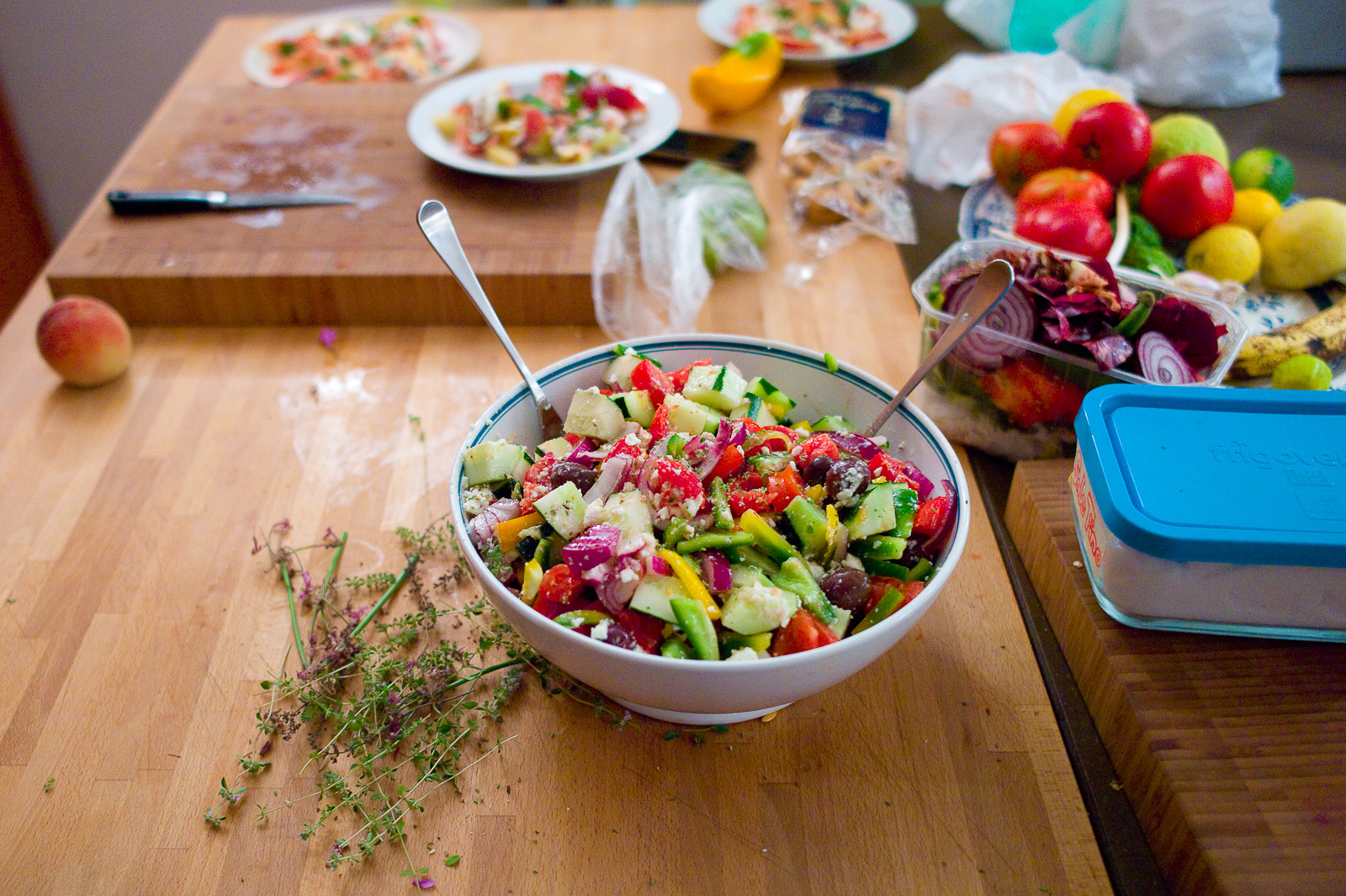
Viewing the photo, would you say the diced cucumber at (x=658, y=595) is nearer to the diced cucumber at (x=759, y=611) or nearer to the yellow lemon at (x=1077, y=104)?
the diced cucumber at (x=759, y=611)

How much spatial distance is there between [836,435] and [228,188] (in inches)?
59.7

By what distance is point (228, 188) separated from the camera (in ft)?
6.17

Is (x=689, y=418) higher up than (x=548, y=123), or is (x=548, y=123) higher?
(x=689, y=418)

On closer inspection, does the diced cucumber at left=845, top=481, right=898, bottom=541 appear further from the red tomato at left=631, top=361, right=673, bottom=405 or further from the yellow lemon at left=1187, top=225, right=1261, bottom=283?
the yellow lemon at left=1187, top=225, right=1261, bottom=283

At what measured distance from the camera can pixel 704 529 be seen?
3.13 feet

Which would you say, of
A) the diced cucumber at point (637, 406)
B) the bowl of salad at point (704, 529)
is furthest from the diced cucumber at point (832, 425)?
the diced cucumber at point (637, 406)

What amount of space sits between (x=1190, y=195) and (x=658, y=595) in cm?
Result: 143

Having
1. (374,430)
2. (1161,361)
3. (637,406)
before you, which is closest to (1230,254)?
(1161,361)

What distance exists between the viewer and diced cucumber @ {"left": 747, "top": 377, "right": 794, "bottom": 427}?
1.15m

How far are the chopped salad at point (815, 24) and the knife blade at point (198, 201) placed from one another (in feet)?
4.51

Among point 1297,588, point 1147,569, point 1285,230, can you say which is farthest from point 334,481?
point 1285,230

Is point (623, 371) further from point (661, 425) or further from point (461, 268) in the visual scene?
point (461, 268)

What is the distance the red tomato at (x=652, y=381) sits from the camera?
3.66 ft

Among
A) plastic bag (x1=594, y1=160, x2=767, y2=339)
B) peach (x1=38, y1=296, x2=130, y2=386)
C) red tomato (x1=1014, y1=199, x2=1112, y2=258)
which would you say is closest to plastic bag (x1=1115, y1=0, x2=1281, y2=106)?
red tomato (x1=1014, y1=199, x2=1112, y2=258)
